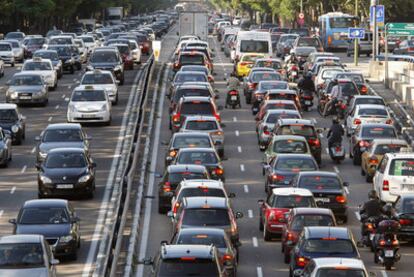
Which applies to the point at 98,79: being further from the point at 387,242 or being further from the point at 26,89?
the point at 387,242

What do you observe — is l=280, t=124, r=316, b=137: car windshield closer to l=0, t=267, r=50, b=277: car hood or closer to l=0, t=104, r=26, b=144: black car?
l=0, t=104, r=26, b=144: black car

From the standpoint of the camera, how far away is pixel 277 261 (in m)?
31.6

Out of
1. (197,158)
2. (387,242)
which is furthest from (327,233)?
(197,158)

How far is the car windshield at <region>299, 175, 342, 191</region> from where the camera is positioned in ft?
118

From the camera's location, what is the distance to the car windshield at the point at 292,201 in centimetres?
3328

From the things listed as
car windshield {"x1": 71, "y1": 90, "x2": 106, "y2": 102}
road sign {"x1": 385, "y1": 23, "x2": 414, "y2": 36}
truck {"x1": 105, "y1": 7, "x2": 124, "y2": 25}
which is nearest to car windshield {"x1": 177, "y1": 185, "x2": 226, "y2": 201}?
car windshield {"x1": 71, "y1": 90, "x2": 106, "y2": 102}

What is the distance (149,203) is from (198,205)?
30.3 ft

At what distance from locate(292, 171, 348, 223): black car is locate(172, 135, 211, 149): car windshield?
715 cm

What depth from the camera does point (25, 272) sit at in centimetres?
2611

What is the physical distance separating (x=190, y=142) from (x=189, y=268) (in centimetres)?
1998

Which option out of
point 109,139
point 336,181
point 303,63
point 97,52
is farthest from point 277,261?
point 303,63

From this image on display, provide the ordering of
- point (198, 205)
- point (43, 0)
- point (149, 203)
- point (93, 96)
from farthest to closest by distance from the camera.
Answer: point (43, 0)
point (93, 96)
point (149, 203)
point (198, 205)

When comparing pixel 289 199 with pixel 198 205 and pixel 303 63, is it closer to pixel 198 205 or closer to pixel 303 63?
pixel 198 205

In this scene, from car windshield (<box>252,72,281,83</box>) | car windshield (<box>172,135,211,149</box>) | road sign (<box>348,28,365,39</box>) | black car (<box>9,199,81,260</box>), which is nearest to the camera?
black car (<box>9,199,81,260</box>)
